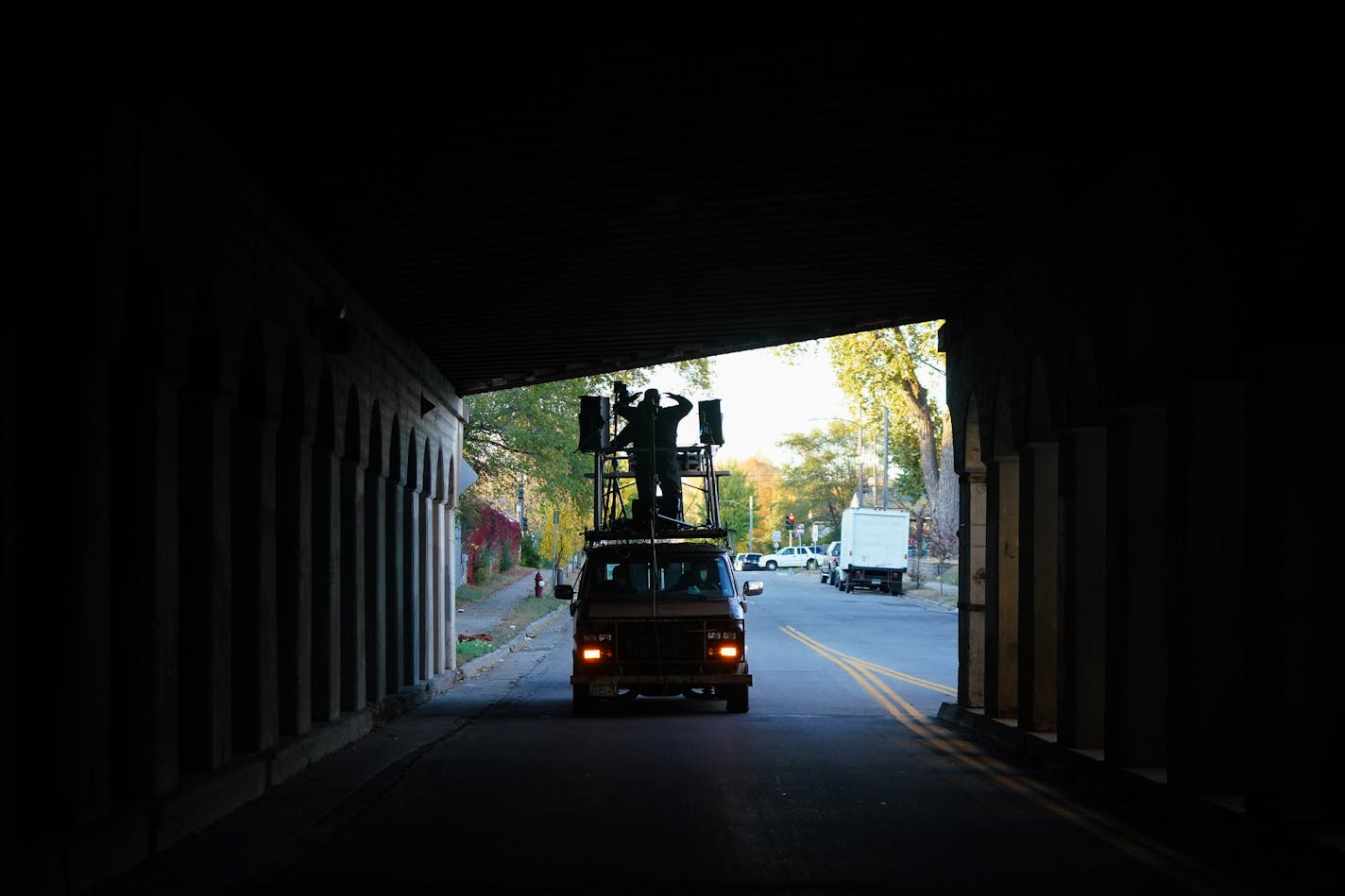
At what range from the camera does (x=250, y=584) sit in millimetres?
12734

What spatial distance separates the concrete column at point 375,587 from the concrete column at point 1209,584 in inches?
437

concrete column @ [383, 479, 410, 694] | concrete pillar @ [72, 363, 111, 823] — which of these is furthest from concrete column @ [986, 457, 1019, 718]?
concrete pillar @ [72, 363, 111, 823]

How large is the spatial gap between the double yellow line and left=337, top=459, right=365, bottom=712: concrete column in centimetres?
637

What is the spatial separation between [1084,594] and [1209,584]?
3013mm

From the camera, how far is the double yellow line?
28.2 ft

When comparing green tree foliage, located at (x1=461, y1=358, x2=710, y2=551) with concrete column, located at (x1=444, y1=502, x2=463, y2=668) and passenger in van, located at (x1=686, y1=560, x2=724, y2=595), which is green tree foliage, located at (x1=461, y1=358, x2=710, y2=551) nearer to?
concrete column, located at (x1=444, y1=502, x2=463, y2=668)

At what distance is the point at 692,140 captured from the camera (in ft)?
36.5

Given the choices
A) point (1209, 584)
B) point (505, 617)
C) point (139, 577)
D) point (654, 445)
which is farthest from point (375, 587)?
point (505, 617)

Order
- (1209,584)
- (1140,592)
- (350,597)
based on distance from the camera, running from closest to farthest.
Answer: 1. (1209,584)
2. (1140,592)
3. (350,597)

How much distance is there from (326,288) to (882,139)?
6.52 m

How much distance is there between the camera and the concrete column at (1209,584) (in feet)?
32.7

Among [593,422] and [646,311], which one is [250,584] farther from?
[593,422]

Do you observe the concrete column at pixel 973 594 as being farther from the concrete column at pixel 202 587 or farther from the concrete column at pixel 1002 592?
the concrete column at pixel 202 587

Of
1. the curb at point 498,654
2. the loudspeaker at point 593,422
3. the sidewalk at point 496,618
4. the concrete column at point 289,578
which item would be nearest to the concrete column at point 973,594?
the loudspeaker at point 593,422
